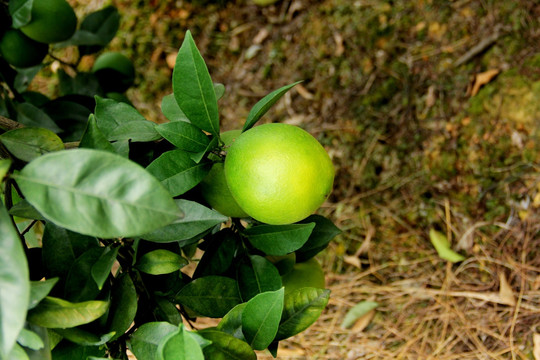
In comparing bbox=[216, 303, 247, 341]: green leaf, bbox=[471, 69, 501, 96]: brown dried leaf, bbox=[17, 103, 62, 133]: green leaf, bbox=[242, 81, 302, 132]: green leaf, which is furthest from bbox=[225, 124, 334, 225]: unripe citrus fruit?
bbox=[471, 69, 501, 96]: brown dried leaf

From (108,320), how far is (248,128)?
347 millimetres

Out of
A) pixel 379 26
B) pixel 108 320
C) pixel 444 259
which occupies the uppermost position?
pixel 108 320

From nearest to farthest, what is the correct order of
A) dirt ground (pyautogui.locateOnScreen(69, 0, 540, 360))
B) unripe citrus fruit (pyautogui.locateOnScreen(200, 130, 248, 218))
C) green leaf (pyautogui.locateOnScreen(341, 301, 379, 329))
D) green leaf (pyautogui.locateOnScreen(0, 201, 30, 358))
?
green leaf (pyautogui.locateOnScreen(0, 201, 30, 358)), unripe citrus fruit (pyautogui.locateOnScreen(200, 130, 248, 218)), dirt ground (pyautogui.locateOnScreen(69, 0, 540, 360)), green leaf (pyautogui.locateOnScreen(341, 301, 379, 329))

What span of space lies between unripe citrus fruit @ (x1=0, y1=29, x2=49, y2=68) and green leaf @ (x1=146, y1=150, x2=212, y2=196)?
0.62m

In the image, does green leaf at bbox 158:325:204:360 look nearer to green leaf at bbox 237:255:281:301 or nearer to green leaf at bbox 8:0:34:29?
green leaf at bbox 237:255:281:301

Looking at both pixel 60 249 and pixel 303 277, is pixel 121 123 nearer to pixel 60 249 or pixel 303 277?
pixel 60 249

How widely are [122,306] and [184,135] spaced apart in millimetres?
250

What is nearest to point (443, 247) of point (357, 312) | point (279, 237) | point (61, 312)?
point (357, 312)

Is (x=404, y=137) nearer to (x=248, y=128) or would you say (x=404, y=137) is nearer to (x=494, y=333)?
(x=494, y=333)

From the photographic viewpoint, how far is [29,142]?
60 cm

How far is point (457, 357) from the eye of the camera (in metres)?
1.36

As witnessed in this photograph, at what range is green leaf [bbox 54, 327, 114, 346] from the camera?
555 millimetres

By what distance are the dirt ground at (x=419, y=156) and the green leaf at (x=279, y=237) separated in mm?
832

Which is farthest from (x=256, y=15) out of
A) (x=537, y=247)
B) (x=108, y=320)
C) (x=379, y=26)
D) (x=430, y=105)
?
(x=108, y=320)
